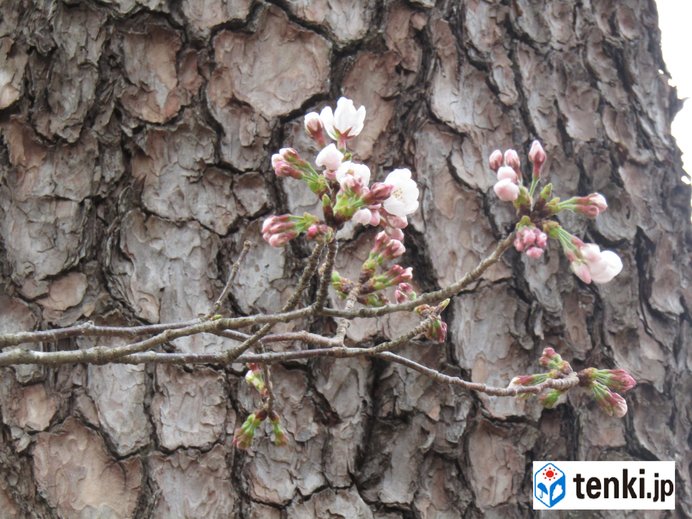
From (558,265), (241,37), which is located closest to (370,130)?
(241,37)

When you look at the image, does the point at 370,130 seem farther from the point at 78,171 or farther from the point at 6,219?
the point at 6,219

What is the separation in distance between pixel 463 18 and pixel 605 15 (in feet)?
1.28

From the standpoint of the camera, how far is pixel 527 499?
146 cm

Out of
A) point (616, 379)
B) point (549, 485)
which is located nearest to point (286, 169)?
point (616, 379)

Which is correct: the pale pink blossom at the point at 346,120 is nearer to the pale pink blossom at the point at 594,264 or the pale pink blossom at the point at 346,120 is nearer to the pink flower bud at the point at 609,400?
the pale pink blossom at the point at 594,264

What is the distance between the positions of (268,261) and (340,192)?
0.57 meters

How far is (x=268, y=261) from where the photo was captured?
142 cm

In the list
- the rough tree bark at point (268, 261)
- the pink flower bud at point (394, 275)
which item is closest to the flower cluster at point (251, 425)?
the rough tree bark at point (268, 261)

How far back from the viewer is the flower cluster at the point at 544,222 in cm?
84

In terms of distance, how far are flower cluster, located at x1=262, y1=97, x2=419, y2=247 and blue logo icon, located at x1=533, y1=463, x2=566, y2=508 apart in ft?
2.34

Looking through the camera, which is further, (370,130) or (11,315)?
(370,130)

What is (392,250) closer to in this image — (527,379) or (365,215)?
(365,215)

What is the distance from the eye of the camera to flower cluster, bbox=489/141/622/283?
0.84 metres

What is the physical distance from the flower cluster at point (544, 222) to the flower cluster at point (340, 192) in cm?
13
